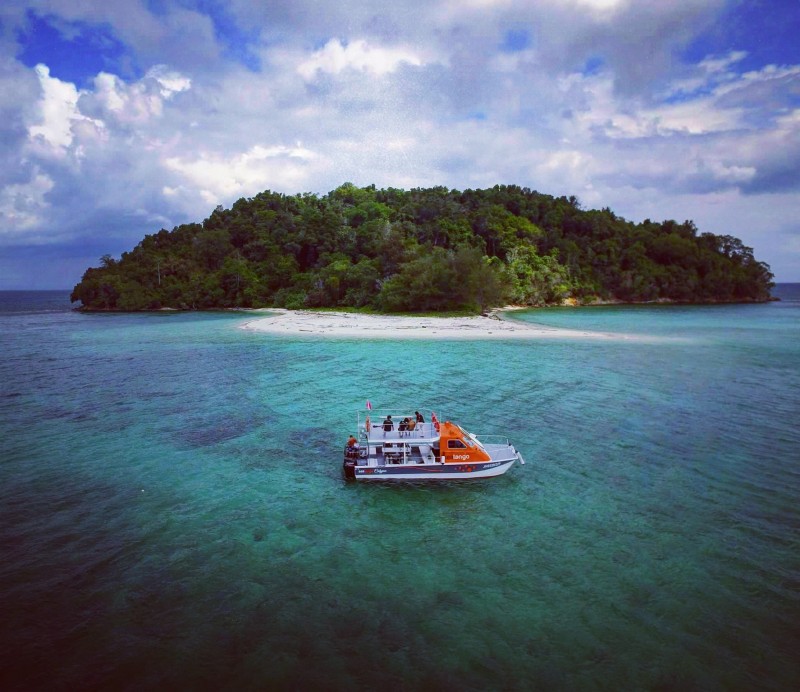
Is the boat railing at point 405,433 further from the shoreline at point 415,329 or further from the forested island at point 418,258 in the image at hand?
the forested island at point 418,258

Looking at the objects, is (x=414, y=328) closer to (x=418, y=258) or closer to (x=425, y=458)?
(x=418, y=258)

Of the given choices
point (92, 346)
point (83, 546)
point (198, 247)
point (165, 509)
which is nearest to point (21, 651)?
point (83, 546)

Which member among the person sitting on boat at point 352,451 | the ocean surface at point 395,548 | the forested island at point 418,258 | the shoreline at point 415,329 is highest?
the forested island at point 418,258

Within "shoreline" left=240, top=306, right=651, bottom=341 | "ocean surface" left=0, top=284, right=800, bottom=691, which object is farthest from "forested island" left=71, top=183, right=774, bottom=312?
"ocean surface" left=0, top=284, right=800, bottom=691

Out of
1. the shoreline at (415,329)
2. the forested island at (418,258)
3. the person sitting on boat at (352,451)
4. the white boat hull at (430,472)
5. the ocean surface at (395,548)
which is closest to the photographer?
the ocean surface at (395,548)

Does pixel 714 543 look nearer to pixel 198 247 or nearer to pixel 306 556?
pixel 306 556

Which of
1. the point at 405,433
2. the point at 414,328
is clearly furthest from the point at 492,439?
the point at 414,328

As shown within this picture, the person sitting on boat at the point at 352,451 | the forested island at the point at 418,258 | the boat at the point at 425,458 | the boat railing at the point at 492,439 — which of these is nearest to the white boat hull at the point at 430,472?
the boat at the point at 425,458
